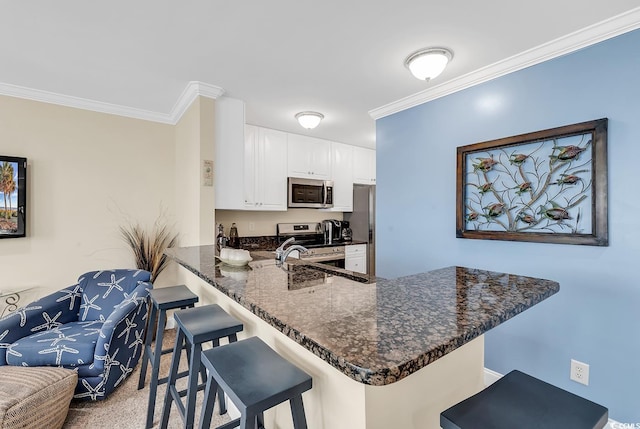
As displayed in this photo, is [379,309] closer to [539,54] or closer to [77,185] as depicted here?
[539,54]

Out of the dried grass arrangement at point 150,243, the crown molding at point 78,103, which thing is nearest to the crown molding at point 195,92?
the crown molding at point 78,103

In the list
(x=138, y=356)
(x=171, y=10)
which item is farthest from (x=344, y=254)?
(x=171, y=10)

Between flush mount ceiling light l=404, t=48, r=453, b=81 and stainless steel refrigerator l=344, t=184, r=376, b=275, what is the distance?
102 inches

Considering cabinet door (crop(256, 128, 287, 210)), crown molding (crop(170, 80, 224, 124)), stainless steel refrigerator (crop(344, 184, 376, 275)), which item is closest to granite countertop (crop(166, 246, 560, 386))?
crown molding (crop(170, 80, 224, 124))

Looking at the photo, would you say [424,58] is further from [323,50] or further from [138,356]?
[138,356]

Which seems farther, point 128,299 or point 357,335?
point 128,299

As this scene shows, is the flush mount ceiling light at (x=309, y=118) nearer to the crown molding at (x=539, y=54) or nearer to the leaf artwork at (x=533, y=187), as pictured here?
the crown molding at (x=539, y=54)

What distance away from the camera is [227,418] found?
5.92 ft

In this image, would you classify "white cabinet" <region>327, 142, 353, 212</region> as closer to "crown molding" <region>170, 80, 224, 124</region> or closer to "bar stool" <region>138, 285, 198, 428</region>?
"crown molding" <region>170, 80, 224, 124</region>

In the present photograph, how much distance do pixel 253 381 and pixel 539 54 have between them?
2554 millimetres

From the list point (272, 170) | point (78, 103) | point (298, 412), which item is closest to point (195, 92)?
point (78, 103)

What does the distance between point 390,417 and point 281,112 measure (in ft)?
9.66

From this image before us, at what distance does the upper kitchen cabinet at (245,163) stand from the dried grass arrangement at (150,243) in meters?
0.92

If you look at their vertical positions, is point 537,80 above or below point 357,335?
above
